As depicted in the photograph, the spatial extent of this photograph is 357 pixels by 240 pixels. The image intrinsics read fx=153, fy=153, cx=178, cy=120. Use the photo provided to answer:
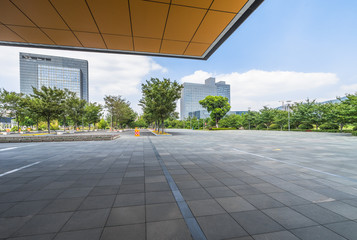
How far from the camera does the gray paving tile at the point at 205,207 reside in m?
2.99

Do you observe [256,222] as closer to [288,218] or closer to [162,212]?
[288,218]

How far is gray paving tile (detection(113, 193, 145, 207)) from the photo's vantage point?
11.0 feet

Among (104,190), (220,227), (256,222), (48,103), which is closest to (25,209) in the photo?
(104,190)

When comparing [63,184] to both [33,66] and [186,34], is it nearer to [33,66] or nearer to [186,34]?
[186,34]

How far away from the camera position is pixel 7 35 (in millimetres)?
5848

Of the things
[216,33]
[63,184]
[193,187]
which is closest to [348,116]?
[216,33]

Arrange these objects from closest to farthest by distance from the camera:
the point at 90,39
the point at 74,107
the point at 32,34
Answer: the point at 32,34 → the point at 90,39 → the point at 74,107

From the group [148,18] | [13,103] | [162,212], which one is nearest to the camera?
[162,212]

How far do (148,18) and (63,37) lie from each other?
372 centimetres

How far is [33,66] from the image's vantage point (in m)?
126

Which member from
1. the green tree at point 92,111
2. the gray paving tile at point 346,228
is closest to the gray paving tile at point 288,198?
the gray paving tile at point 346,228

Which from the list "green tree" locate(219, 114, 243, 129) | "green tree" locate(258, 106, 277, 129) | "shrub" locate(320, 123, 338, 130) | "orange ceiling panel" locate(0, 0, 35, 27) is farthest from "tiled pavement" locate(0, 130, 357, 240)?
"green tree" locate(219, 114, 243, 129)

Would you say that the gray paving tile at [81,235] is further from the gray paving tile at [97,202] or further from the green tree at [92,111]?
the green tree at [92,111]

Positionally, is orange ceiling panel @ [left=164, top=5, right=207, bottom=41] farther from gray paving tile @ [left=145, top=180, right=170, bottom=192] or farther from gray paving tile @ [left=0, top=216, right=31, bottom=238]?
gray paving tile @ [left=0, top=216, right=31, bottom=238]
